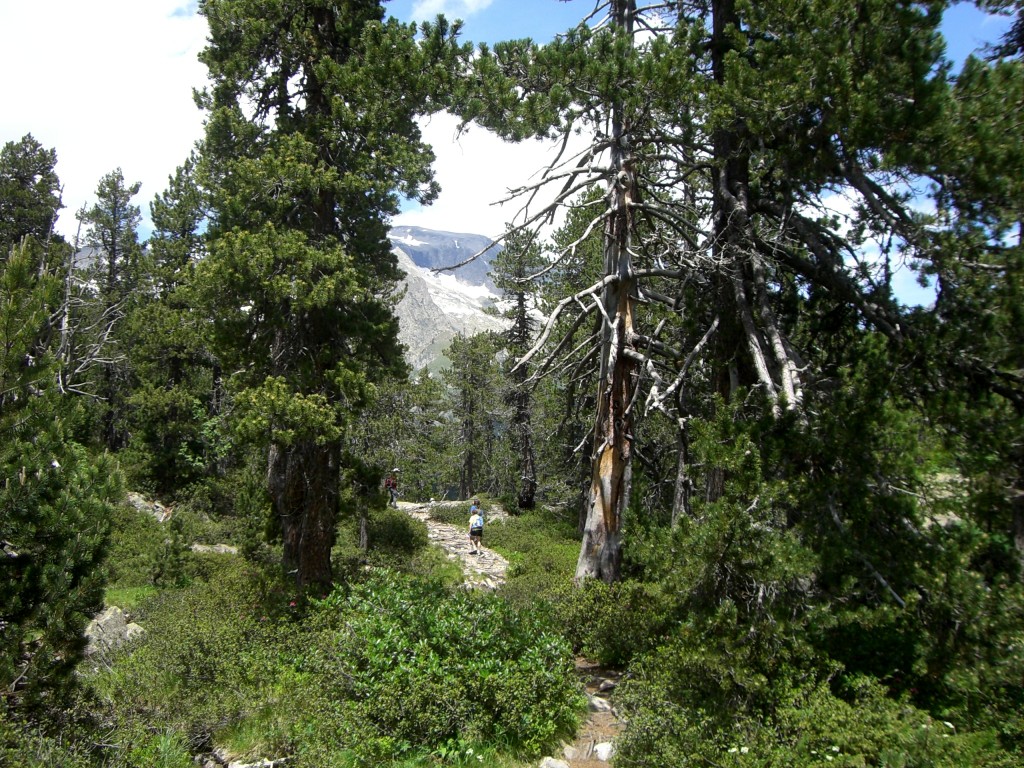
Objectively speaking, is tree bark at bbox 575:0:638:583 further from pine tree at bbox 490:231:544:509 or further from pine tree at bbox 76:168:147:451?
pine tree at bbox 76:168:147:451

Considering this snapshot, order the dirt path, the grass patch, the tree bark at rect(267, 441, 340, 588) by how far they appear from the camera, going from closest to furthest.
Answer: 1. the tree bark at rect(267, 441, 340, 588)
2. the grass patch
3. the dirt path

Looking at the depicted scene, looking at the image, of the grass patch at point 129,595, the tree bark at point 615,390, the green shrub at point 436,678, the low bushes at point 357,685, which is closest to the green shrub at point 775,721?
the green shrub at point 436,678

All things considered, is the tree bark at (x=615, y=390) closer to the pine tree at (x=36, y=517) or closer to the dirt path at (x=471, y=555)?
the dirt path at (x=471, y=555)

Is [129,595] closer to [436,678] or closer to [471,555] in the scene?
[471,555]

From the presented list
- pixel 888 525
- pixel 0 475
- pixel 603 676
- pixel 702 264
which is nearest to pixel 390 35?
pixel 702 264

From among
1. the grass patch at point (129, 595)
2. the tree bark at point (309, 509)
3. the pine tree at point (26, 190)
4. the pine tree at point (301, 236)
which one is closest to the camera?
the pine tree at point (301, 236)

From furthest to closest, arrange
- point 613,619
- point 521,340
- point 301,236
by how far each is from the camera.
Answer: point 521,340
point 301,236
point 613,619

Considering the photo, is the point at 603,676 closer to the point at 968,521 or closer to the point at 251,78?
the point at 968,521

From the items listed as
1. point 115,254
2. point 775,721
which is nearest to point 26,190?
point 115,254

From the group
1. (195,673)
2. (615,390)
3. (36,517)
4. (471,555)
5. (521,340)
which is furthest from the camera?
(521,340)

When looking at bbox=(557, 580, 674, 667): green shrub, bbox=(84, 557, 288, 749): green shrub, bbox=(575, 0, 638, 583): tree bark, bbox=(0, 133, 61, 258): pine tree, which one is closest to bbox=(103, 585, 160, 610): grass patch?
bbox=(84, 557, 288, 749): green shrub

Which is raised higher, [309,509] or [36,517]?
[36,517]

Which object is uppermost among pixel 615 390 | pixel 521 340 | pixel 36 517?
pixel 521 340

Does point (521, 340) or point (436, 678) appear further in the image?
point (521, 340)
